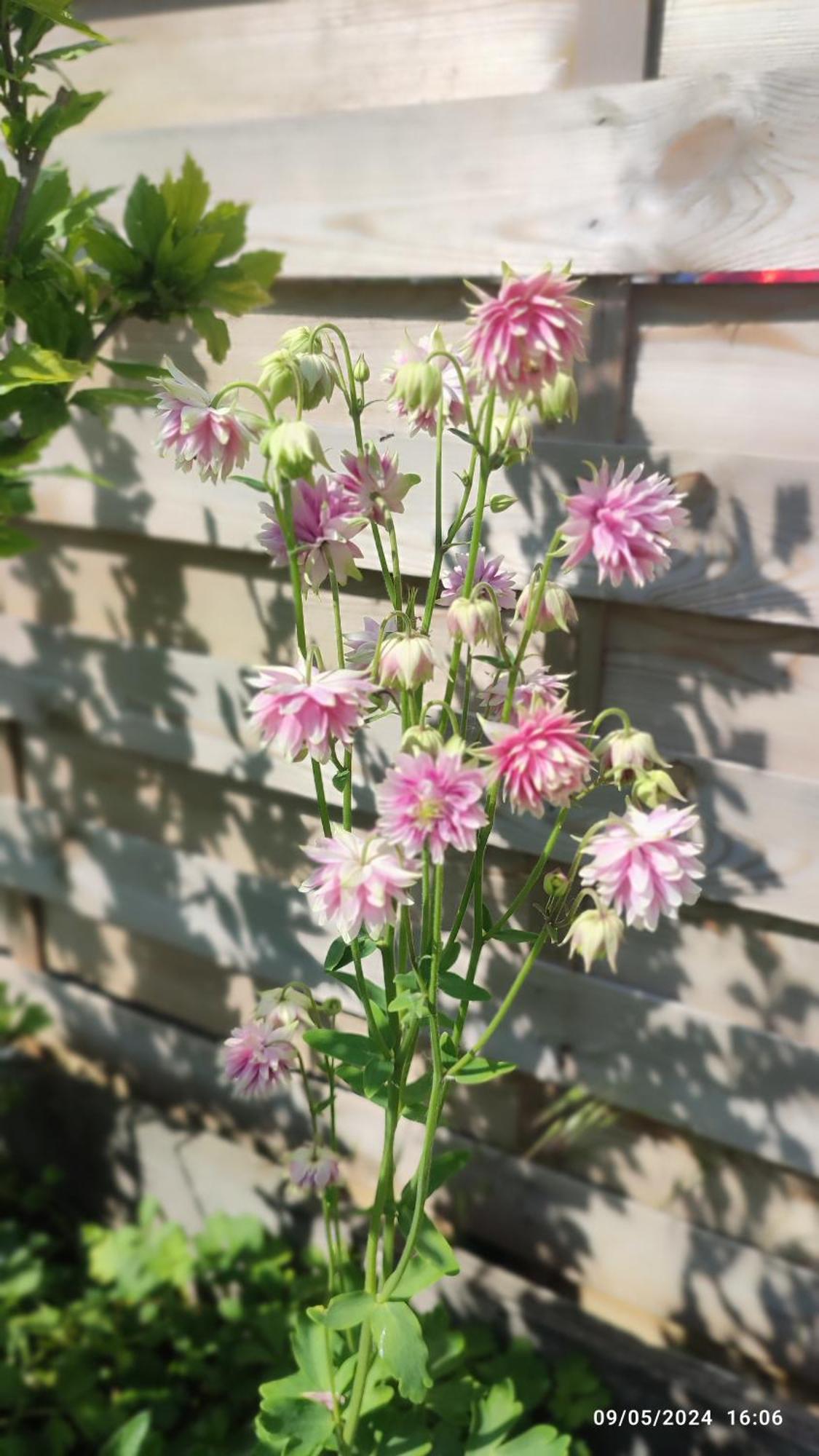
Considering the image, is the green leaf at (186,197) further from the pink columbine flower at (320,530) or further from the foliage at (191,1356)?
the foliage at (191,1356)

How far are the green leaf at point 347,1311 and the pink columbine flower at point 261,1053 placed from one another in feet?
0.74

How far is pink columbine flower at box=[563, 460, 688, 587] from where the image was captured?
2.85ft

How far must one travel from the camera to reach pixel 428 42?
1357 mm

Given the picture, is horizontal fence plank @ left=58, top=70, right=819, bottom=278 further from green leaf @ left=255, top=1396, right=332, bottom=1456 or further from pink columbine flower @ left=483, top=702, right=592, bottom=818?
green leaf @ left=255, top=1396, right=332, bottom=1456

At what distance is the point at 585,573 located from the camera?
4.40 feet

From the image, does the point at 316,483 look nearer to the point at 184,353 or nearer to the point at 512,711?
the point at 512,711

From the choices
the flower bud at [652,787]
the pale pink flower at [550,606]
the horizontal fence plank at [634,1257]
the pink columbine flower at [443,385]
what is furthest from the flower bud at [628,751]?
the horizontal fence plank at [634,1257]

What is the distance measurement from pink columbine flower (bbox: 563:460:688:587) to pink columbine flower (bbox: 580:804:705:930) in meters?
0.20

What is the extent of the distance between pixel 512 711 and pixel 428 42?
3.07 feet

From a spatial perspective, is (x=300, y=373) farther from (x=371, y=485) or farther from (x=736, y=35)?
(x=736, y=35)

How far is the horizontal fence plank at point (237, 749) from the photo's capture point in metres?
1.32

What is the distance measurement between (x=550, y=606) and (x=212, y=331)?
653 millimetres

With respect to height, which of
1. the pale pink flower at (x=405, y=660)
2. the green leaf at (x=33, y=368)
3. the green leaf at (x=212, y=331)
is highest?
the green leaf at (x=212, y=331)

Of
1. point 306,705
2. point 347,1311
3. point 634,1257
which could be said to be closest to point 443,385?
point 306,705
